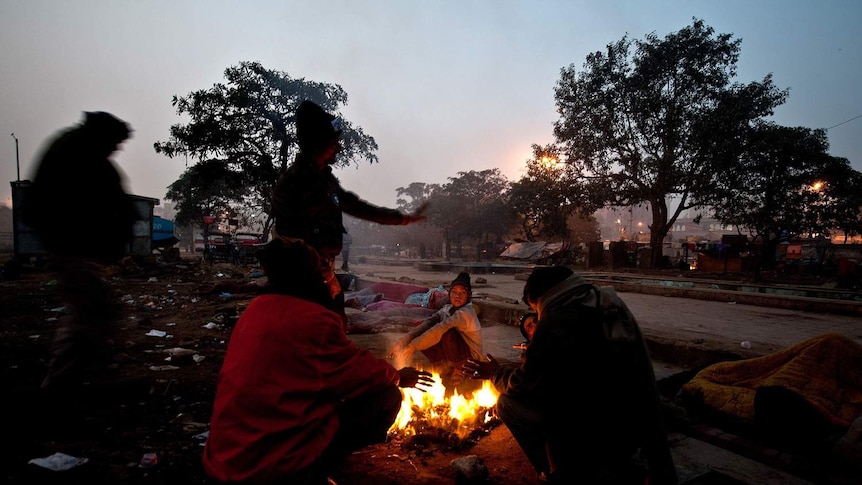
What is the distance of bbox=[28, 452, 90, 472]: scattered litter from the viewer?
2342mm

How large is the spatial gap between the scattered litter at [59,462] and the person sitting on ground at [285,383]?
122cm

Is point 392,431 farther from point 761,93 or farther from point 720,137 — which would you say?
point 761,93

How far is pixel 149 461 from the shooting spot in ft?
8.10

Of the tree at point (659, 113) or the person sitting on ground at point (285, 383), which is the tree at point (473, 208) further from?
the person sitting on ground at point (285, 383)

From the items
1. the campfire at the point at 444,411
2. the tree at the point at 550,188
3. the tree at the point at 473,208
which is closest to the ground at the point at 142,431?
the campfire at the point at 444,411

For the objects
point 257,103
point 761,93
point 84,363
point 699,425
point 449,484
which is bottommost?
point 449,484

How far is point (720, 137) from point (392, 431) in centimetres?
2148

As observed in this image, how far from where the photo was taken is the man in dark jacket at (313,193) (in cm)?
293

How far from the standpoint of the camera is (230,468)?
Answer: 168cm

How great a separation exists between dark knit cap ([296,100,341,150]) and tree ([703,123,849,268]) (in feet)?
76.3

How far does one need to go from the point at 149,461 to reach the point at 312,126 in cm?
234

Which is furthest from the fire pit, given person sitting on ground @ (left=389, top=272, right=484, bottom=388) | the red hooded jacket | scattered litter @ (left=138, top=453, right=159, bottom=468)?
scattered litter @ (left=138, top=453, right=159, bottom=468)

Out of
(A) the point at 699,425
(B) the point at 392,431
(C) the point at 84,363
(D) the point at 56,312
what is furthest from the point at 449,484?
(D) the point at 56,312

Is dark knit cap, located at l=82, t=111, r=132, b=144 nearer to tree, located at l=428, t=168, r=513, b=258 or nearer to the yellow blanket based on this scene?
the yellow blanket
